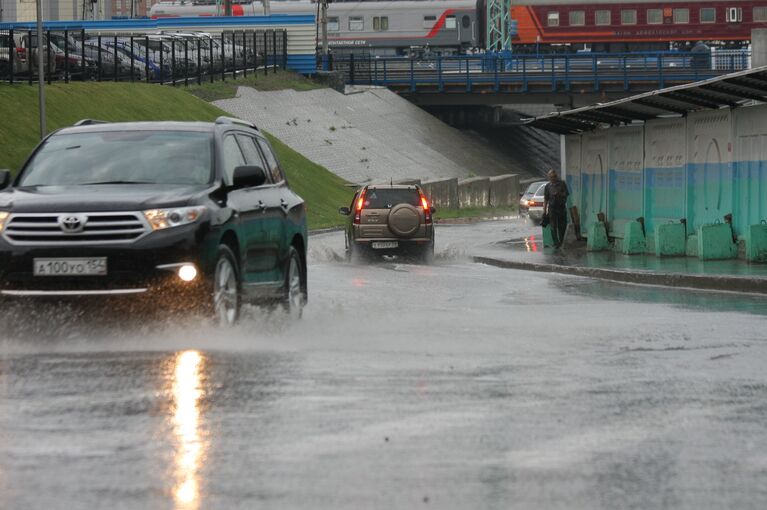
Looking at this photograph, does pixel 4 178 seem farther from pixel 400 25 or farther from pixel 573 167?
pixel 400 25

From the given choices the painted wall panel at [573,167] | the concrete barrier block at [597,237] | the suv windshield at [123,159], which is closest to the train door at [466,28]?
the painted wall panel at [573,167]

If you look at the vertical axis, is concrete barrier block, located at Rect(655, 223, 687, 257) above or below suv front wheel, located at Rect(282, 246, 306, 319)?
below

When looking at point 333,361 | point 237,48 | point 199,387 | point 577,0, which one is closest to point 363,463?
point 199,387

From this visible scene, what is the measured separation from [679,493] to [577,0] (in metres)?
83.4

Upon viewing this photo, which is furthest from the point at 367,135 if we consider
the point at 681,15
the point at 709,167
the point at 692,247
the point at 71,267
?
the point at 71,267

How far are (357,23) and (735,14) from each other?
71.5ft

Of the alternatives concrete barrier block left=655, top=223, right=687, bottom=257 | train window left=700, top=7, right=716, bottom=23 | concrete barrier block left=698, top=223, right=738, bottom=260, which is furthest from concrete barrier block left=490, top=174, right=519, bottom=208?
concrete barrier block left=698, top=223, right=738, bottom=260

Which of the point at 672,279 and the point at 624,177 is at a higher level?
the point at 624,177

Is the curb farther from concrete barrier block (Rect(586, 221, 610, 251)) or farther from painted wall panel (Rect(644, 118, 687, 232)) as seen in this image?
concrete barrier block (Rect(586, 221, 610, 251))

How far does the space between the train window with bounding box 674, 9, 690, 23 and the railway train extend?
5 cm

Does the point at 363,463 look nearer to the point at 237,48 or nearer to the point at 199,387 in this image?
the point at 199,387

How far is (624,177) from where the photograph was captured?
32.6m

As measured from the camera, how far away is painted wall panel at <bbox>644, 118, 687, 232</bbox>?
2952 centimetres

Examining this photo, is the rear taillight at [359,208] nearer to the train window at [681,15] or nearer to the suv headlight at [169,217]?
the suv headlight at [169,217]
